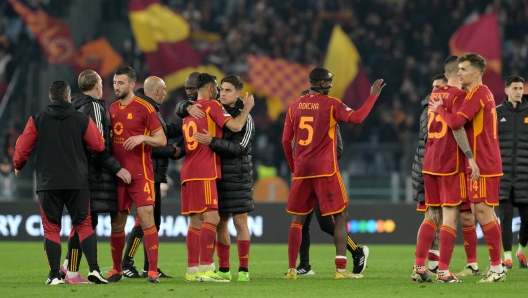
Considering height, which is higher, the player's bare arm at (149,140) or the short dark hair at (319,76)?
the short dark hair at (319,76)

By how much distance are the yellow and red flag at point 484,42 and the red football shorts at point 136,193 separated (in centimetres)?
1487

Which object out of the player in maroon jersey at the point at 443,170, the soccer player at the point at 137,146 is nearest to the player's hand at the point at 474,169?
the player in maroon jersey at the point at 443,170

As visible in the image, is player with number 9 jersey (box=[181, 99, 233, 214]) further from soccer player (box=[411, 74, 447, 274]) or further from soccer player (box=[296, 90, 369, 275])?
soccer player (box=[411, 74, 447, 274])

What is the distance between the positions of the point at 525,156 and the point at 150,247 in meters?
4.79

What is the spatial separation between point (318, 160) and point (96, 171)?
2.13 m

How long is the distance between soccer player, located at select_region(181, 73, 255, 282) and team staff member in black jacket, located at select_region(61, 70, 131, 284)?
0.64m

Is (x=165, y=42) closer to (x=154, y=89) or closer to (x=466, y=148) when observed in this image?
(x=154, y=89)

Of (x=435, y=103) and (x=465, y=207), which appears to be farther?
(x=465, y=207)

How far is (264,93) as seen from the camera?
23.0 meters

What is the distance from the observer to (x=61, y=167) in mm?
8594

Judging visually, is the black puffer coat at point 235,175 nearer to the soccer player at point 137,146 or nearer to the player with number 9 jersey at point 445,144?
the soccer player at point 137,146

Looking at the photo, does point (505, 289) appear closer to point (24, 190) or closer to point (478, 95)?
point (478, 95)

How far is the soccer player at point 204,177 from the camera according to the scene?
8.85 metres

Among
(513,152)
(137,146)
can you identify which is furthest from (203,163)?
(513,152)
